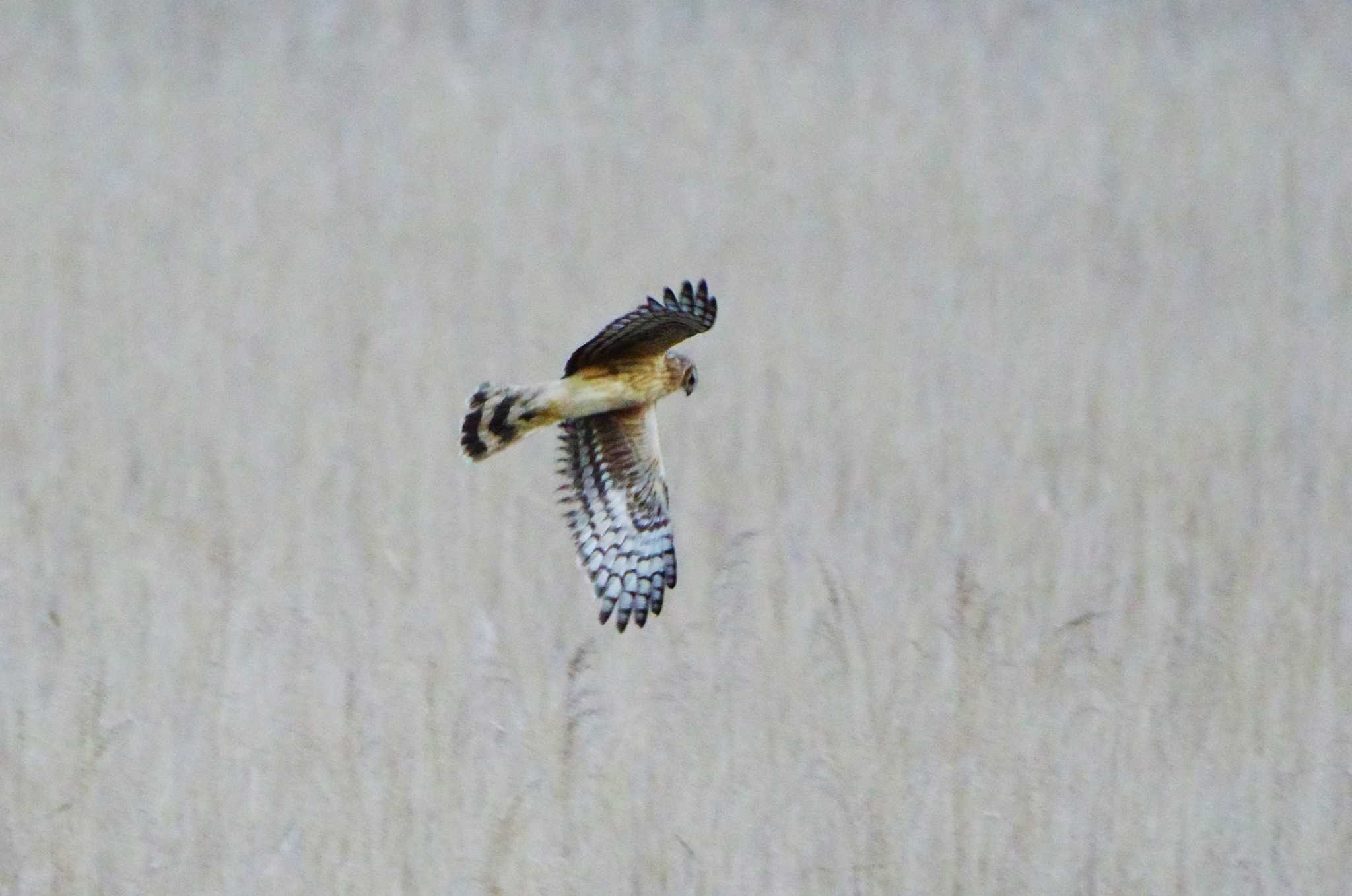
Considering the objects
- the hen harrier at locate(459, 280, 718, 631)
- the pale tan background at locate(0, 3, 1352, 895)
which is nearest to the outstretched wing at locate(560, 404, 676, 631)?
the hen harrier at locate(459, 280, 718, 631)

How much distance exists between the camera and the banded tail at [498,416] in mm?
3459

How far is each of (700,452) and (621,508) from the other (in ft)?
5.55

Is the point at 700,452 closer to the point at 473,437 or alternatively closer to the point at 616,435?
the point at 616,435

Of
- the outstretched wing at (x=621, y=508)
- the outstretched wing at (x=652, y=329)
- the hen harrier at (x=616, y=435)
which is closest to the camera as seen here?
the outstretched wing at (x=652, y=329)

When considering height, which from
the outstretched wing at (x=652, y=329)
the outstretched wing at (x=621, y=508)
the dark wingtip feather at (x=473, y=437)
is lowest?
the outstretched wing at (x=621, y=508)

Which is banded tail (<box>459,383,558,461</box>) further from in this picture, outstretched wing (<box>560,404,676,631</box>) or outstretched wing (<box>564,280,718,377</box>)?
outstretched wing (<box>560,404,676,631</box>)

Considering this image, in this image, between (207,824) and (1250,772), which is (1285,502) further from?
(207,824)

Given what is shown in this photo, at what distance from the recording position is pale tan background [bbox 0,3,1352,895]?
3.65m

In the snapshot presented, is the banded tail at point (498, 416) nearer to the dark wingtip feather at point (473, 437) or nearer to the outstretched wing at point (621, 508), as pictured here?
the dark wingtip feather at point (473, 437)

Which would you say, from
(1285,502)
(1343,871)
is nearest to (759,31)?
(1285,502)

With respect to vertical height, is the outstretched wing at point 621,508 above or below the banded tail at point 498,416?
below

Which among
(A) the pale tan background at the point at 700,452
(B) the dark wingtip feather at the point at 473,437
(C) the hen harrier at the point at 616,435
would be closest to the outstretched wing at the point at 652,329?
(C) the hen harrier at the point at 616,435

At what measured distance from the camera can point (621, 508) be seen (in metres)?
3.65

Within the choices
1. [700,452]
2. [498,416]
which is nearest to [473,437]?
[498,416]
